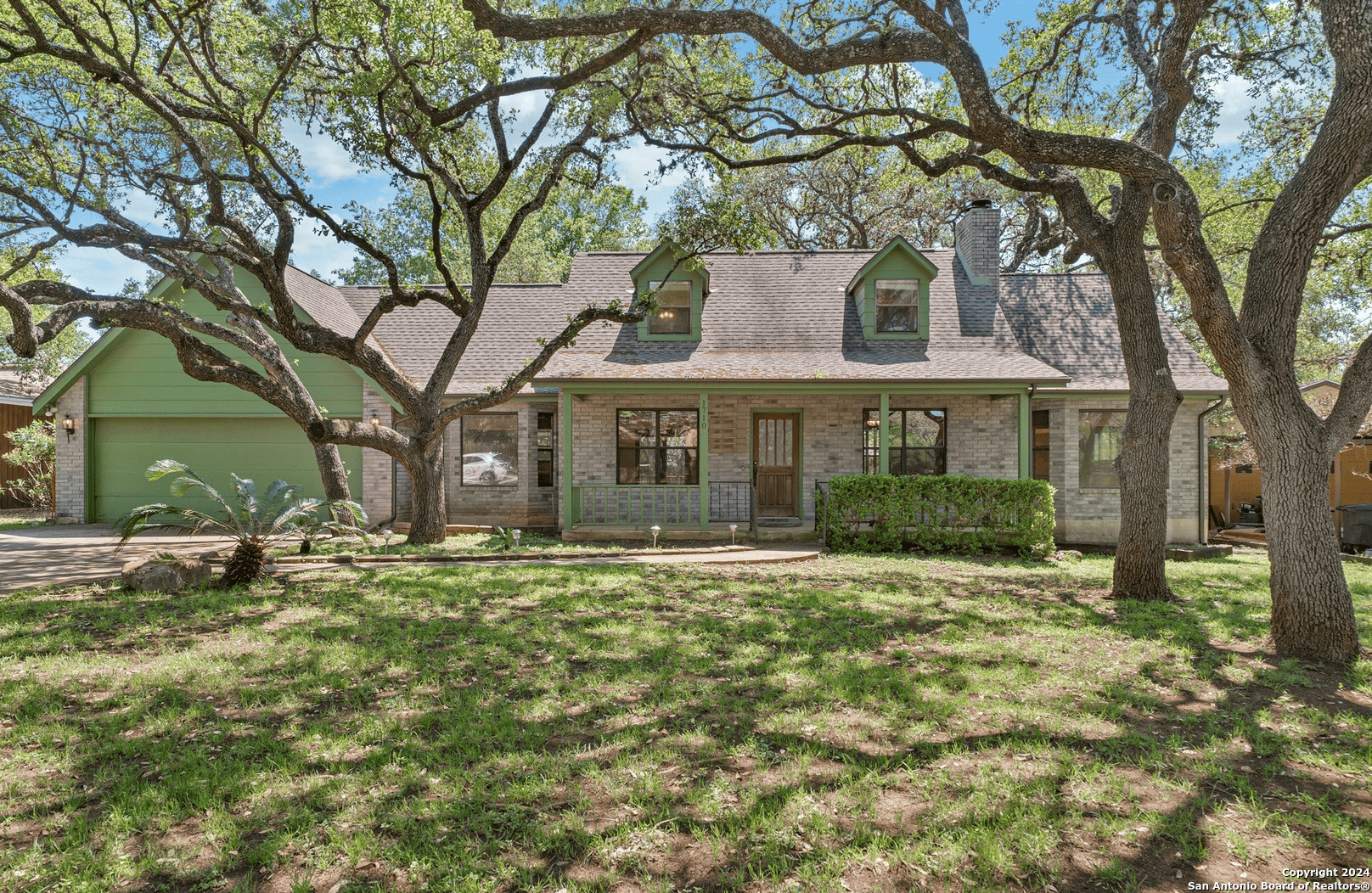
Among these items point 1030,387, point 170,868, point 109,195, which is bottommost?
point 170,868

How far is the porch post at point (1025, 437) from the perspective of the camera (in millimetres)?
12453

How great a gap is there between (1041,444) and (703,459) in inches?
289

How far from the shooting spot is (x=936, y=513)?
39.4 ft

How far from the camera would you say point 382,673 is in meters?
5.02

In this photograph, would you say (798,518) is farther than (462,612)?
Yes

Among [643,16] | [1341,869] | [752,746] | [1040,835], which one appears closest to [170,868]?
[752,746]

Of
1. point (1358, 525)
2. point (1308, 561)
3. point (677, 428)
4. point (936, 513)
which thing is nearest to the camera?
point (1308, 561)

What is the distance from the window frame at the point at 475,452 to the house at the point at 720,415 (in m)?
0.04

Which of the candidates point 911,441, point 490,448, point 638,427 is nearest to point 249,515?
point 490,448

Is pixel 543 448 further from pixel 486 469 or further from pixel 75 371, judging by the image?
pixel 75 371

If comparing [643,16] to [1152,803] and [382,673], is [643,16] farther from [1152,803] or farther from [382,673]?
[1152,803]

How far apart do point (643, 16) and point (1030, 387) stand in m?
9.43

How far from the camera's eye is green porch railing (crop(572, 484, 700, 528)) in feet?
41.8

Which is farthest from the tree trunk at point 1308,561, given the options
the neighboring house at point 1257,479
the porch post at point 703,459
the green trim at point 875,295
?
the neighboring house at point 1257,479
